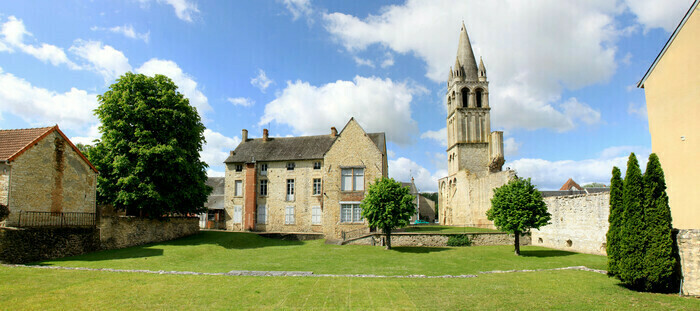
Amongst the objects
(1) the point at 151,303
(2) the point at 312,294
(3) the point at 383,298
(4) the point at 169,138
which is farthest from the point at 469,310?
(4) the point at 169,138

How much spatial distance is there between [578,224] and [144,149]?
29.2m

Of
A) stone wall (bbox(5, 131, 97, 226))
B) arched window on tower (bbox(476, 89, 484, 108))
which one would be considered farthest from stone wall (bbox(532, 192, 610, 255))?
stone wall (bbox(5, 131, 97, 226))

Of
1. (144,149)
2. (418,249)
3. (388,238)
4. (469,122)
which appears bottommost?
(418,249)

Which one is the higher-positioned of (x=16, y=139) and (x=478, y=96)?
(x=478, y=96)

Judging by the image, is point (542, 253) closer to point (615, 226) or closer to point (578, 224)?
point (578, 224)

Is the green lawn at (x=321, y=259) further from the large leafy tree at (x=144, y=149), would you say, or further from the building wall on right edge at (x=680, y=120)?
the building wall on right edge at (x=680, y=120)

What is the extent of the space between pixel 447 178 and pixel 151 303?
49.3 meters

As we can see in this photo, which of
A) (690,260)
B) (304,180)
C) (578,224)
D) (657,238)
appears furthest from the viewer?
(304,180)

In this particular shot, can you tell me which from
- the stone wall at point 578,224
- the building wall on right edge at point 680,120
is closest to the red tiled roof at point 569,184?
the stone wall at point 578,224

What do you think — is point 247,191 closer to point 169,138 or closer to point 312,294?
point 169,138

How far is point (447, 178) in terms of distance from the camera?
55.1 metres

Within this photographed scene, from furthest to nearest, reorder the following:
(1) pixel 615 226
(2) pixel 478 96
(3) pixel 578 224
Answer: (2) pixel 478 96
(3) pixel 578 224
(1) pixel 615 226

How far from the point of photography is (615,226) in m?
13.1

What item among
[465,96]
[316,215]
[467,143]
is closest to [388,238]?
[316,215]
